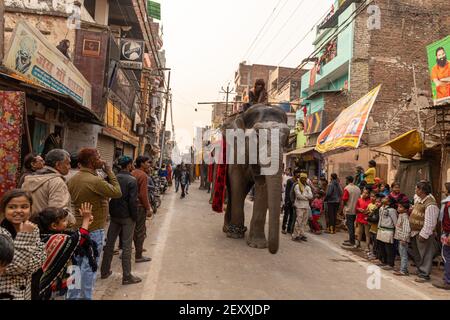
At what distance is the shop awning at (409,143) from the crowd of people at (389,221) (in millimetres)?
1001

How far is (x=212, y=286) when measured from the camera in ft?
15.6

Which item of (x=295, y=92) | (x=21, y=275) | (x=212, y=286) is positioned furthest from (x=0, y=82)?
(x=295, y=92)

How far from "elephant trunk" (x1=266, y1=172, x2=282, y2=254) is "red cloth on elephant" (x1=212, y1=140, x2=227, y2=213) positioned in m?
2.83

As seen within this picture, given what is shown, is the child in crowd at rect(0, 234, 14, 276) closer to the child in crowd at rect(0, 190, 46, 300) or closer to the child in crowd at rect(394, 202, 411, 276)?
the child in crowd at rect(0, 190, 46, 300)

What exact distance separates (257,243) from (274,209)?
2.06 meters

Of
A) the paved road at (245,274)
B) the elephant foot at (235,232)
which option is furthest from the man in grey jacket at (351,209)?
the elephant foot at (235,232)

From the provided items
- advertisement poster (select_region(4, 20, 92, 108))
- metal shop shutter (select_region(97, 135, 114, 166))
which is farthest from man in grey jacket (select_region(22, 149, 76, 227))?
metal shop shutter (select_region(97, 135, 114, 166))

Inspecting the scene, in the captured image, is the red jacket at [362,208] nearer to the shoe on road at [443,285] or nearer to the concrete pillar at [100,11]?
the shoe on road at [443,285]

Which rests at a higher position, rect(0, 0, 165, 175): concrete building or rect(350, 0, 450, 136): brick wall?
rect(350, 0, 450, 136): brick wall

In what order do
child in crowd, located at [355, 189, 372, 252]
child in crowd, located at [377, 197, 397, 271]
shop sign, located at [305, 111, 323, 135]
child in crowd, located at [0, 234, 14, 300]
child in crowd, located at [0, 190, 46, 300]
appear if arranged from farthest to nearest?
shop sign, located at [305, 111, 323, 135] < child in crowd, located at [355, 189, 372, 252] < child in crowd, located at [377, 197, 397, 271] < child in crowd, located at [0, 190, 46, 300] < child in crowd, located at [0, 234, 14, 300]

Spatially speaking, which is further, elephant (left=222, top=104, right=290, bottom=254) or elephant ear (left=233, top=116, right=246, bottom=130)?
elephant ear (left=233, top=116, right=246, bottom=130)

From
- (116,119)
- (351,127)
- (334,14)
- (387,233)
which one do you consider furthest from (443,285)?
(334,14)

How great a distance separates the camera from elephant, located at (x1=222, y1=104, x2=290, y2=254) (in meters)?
5.81
